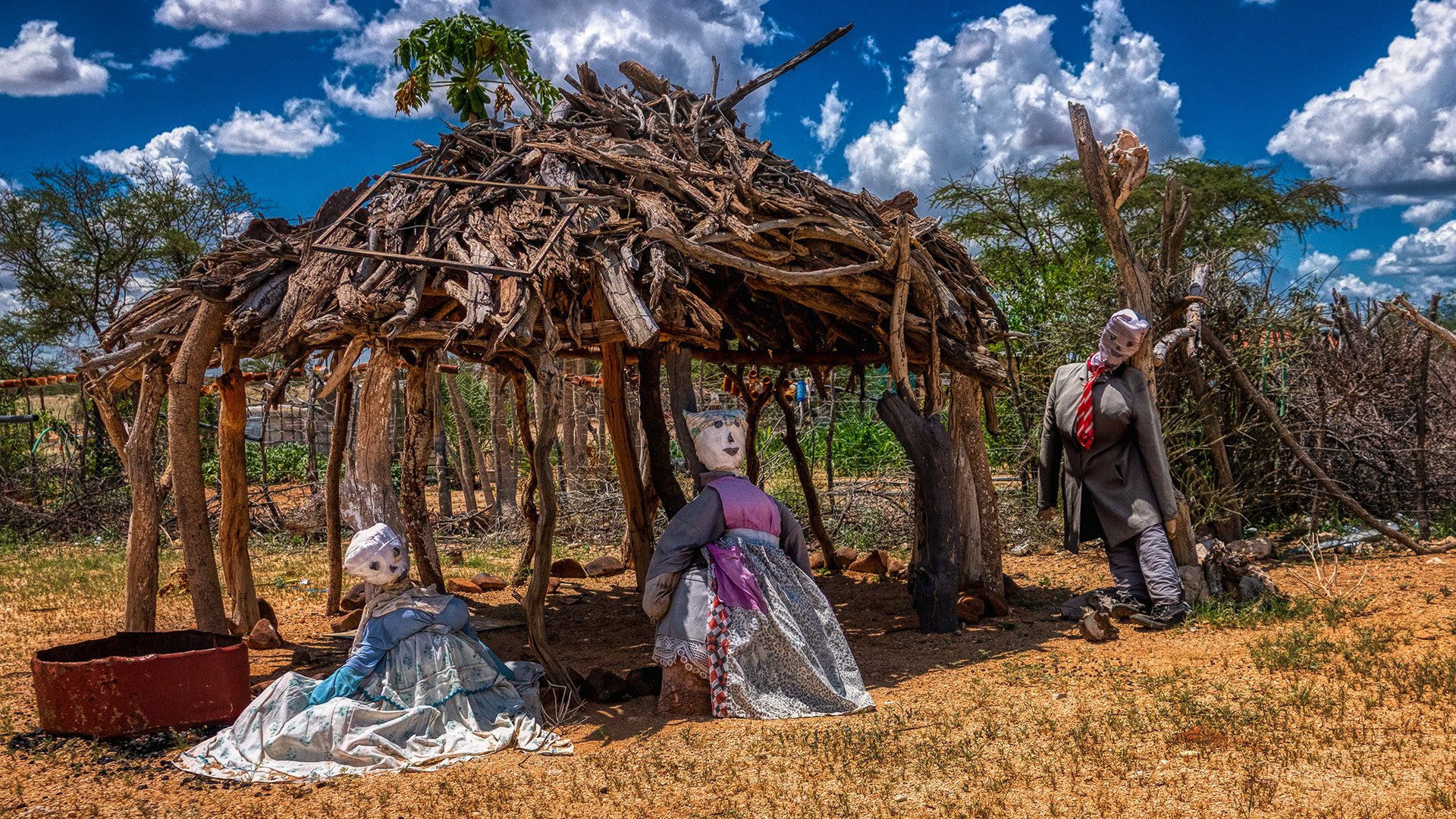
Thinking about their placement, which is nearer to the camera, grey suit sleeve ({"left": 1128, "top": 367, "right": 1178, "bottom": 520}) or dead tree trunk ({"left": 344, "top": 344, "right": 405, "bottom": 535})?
dead tree trunk ({"left": 344, "top": 344, "right": 405, "bottom": 535})

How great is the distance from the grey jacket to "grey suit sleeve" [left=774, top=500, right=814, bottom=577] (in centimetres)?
207

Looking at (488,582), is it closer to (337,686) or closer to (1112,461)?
(337,686)

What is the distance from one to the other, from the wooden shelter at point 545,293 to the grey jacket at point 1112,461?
0.54 meters

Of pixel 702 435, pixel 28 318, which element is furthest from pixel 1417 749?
pixel 28 318

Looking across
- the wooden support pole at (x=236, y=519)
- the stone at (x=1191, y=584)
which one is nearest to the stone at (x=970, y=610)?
the stone at (x=1191, y=584)

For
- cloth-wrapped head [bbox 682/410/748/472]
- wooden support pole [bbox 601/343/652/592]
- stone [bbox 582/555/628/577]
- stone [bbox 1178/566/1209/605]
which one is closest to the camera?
cloth-wrapped head [bbox 682/410/748/472]

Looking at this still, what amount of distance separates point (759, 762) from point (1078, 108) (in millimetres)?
4346

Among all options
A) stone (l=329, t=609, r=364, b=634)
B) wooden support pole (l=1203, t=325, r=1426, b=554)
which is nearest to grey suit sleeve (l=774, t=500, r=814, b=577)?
stone (l=329, t=609, r=364, b=634)

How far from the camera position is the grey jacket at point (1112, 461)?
6.09 meters

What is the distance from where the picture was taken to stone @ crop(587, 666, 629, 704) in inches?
200

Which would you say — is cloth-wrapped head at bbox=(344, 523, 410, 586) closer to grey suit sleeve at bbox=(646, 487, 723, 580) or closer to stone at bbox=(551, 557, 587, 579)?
grey suit sleeve at bbox=(646, 487, 723, 580)

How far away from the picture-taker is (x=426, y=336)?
Answer: 5012 mm

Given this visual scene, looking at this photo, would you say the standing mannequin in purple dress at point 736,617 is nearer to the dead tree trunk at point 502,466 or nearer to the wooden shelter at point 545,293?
the wooden shelter at point 545,293

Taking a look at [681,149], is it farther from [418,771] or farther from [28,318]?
[28,318]
